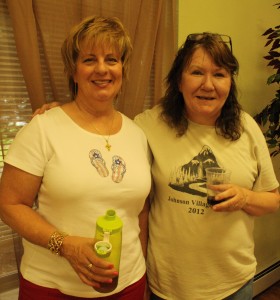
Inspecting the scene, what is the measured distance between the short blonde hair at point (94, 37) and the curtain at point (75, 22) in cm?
22

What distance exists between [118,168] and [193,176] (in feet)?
1.09

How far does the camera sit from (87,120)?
3.76 ft

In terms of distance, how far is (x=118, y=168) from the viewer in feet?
3.60

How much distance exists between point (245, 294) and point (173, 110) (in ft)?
2.88

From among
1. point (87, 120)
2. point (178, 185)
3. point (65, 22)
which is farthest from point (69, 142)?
point (65, 22)

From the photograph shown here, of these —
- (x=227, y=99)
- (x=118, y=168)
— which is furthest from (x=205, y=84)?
(x=118, y=168)

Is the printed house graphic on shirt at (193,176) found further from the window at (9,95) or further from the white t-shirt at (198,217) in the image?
the window at (9,95)

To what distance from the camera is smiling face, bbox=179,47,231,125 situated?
1.23 m

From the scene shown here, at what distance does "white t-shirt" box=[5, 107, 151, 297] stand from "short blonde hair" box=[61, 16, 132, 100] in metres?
0.21

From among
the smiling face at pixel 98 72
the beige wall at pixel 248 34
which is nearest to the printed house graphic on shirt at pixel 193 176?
the smiling face at pixel 98 72

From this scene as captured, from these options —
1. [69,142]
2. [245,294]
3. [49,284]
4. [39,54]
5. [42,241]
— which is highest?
[39,54]

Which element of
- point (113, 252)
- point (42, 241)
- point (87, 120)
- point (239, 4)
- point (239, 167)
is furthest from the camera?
point (239, 4)

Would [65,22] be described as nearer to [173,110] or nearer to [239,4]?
[173,110]

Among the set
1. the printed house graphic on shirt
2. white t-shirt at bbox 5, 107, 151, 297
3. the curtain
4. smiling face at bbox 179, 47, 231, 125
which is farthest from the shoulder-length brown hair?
white t-shirt at bbox 5, 107, 151, 297
